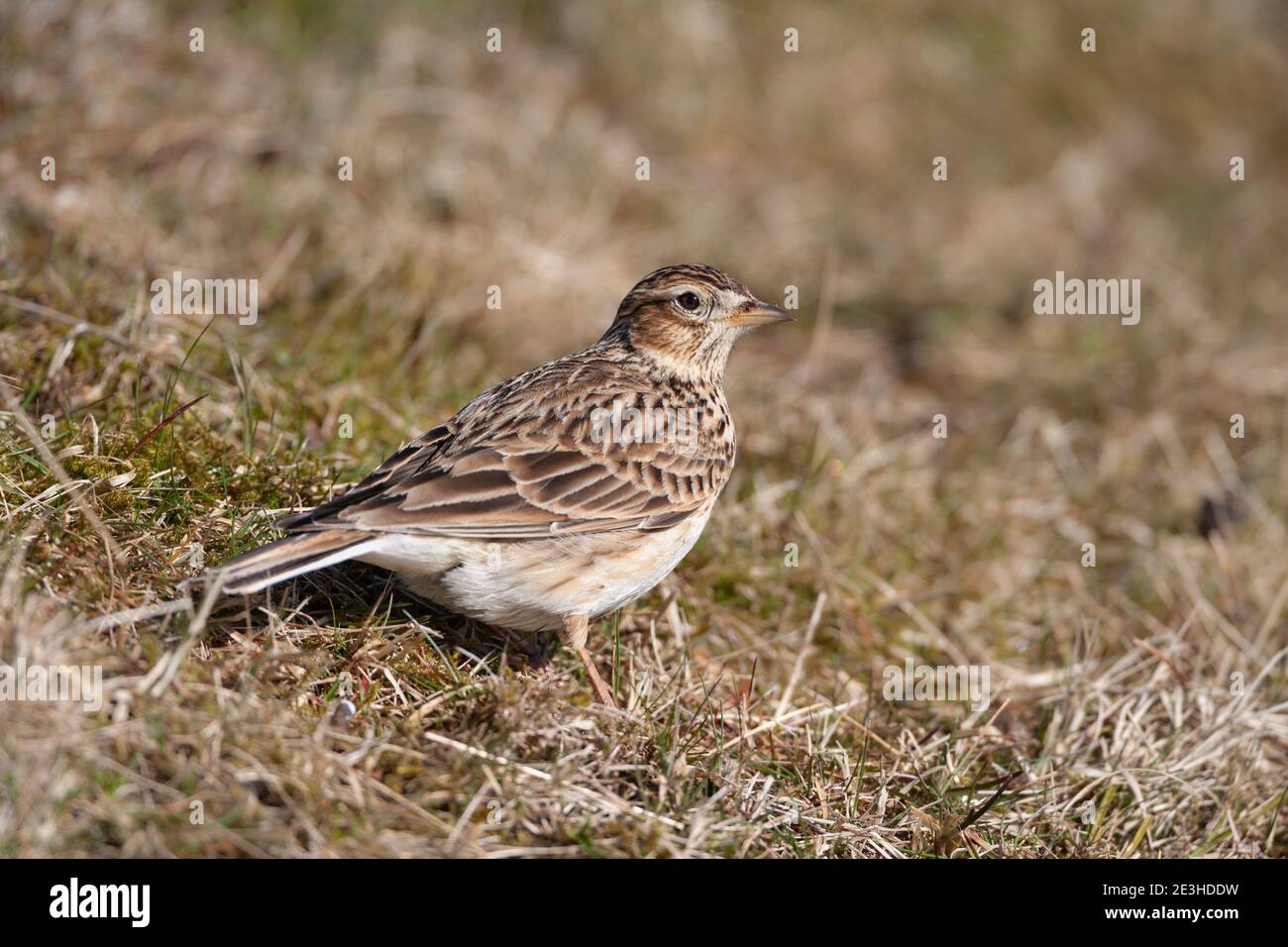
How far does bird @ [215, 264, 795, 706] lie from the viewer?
4652mm

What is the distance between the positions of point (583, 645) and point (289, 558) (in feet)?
4.47

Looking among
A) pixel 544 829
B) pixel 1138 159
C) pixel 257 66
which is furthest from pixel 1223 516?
pixel 257 66

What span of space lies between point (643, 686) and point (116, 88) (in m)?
5.91

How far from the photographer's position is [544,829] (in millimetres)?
4293

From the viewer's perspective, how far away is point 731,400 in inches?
318

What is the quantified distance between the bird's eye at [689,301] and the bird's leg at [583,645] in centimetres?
167

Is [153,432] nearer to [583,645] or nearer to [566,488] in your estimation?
[566,488]

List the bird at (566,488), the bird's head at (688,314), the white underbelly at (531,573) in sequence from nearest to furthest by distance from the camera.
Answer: the bird at (566,488) < the white underbelly at (531,573) < the bird's head at (688,314)

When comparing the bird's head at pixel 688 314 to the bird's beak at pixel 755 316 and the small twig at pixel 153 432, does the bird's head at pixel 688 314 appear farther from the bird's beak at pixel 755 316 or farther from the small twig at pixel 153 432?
the small twig at pixel 153 432

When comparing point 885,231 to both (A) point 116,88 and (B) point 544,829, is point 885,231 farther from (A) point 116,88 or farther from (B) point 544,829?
(B) point 544,829

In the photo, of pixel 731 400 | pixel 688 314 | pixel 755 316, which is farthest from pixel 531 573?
pixel 731 400

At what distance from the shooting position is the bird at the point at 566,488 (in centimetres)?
465

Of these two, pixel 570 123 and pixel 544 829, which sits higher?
pixel 570 123

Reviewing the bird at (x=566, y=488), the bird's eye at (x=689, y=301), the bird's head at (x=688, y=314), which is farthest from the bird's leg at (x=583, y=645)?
the bird's eye at (x=689, y=301)
